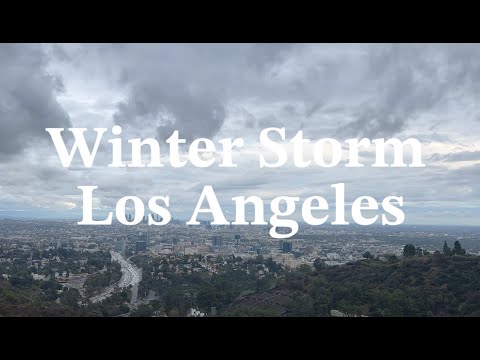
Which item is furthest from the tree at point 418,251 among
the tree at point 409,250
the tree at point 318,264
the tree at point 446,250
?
the tree at point 318,264

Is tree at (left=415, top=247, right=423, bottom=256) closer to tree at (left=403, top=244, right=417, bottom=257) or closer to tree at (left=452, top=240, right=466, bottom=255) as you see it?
tree at (left=403, top=244, right=417, bottom=257)

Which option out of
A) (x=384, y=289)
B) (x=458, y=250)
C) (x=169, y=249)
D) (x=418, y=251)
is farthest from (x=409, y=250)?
(x=169, y=249)

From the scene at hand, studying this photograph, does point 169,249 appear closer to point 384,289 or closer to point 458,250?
point 384,289

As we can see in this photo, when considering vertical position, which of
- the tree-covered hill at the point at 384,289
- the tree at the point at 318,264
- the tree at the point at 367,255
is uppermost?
the tree at the point at 367,255

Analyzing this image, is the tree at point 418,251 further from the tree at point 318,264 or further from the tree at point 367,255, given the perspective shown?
the tree at point 318,264

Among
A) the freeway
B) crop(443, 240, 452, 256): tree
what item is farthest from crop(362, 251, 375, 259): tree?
the freeway
